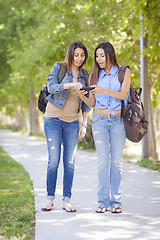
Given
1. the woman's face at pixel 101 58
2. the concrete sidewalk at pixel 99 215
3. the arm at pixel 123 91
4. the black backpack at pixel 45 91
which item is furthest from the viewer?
the black backpack at pixel 45 91

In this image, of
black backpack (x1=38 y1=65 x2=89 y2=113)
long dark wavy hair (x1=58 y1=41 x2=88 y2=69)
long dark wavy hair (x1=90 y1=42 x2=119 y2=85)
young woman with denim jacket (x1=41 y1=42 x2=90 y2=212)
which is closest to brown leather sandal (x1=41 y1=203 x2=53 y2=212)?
young woman with denim jacket (x1=41 y1=42 x2=90 y2=212)

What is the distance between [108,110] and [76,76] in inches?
24.7

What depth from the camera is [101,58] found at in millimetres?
4652

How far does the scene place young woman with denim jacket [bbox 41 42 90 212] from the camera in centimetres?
470

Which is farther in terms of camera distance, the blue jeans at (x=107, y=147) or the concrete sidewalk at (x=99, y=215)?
the blue jeans at (x=107, y=147)

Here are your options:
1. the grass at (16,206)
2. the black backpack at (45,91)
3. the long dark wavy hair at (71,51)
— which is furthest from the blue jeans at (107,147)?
the grass at (16,206)

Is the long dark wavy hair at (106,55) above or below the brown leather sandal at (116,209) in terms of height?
above

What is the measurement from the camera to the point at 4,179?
723 cm

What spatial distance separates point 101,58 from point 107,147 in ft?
3.63

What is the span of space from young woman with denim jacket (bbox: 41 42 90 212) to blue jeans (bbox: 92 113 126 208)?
315mm

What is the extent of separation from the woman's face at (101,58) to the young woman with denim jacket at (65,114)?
0.61 ft

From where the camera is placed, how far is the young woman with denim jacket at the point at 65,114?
185 inches

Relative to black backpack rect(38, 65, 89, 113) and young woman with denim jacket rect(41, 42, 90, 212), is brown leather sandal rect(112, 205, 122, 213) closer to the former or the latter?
young woman with denim jacket rect(41, 42, 90, 212)

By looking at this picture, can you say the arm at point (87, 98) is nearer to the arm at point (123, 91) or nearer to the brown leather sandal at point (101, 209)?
the arm at point (123, 91)
